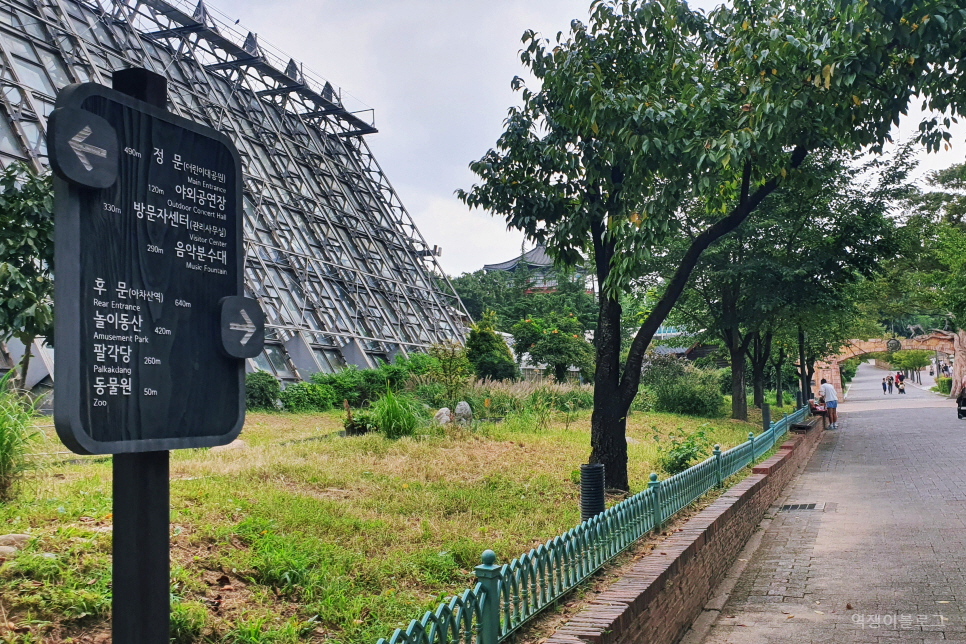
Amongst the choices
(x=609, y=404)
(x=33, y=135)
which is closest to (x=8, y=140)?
(x=33, y=135)

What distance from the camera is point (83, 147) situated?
2.31 metres

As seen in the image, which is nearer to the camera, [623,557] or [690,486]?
[623,557]

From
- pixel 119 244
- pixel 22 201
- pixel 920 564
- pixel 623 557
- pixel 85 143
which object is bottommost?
pixel 920 564

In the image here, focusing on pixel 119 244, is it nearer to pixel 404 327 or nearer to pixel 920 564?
pixel 920 564

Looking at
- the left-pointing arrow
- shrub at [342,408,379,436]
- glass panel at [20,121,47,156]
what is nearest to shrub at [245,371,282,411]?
shrub at [342,408,379,436]

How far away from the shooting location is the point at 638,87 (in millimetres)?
9414

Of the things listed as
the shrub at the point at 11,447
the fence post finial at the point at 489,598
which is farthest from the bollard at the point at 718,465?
the shrub at the point at 11,447

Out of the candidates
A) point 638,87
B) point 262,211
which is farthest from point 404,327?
point 638,87

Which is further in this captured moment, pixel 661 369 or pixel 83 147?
pixel 661 369

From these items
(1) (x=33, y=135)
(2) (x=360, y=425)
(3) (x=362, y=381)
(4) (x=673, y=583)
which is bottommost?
(4) (x=673, y=583)

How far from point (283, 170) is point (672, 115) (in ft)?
79.9

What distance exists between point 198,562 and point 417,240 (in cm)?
3421

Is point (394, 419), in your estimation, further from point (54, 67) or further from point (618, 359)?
point (54, 67)

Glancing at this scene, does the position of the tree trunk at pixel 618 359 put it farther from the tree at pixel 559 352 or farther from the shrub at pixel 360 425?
the tree at pixel 559 352
